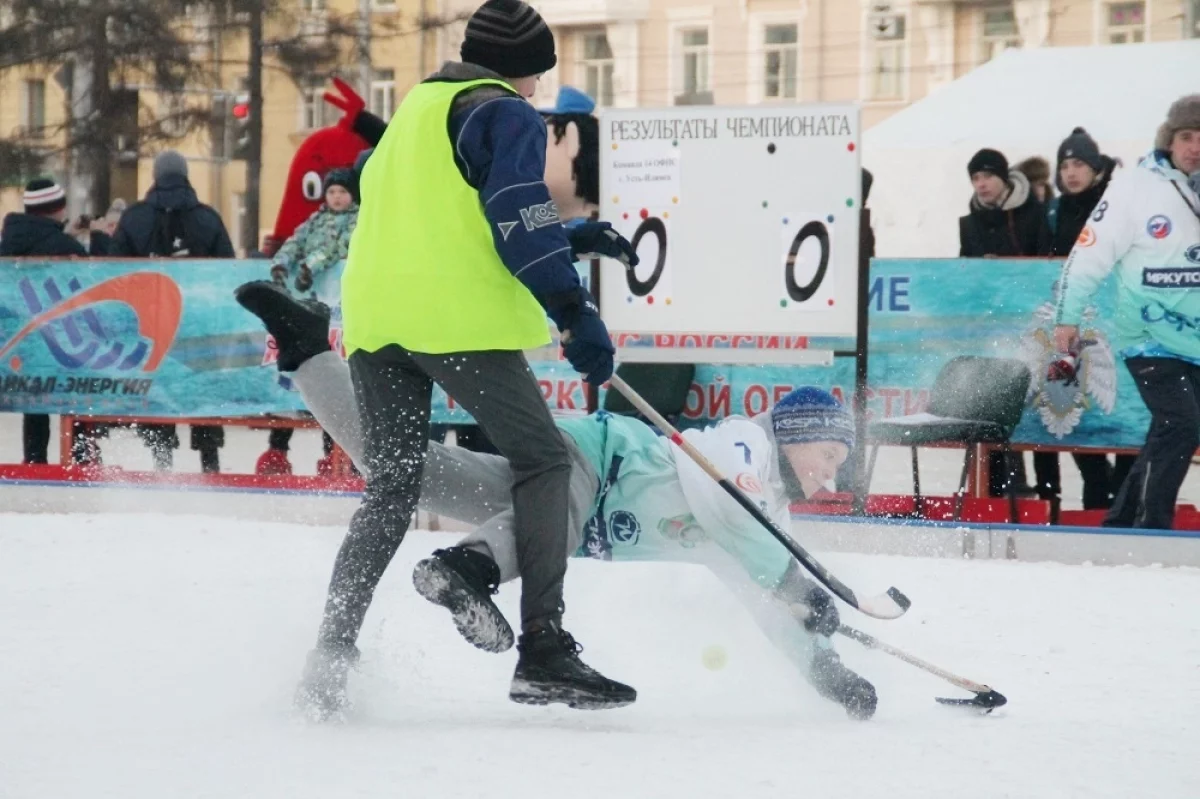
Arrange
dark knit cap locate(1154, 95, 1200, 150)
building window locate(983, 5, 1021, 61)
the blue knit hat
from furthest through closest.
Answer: building window locate(983, 5, 1021, 61), dark knit cap locate(1154, 95, 1200, 150), the blue knit hat

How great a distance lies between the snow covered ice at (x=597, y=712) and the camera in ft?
12.6

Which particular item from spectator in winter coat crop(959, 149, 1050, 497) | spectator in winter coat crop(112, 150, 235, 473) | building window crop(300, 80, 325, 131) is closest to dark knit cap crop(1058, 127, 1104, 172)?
spectator in winter coat crop(959, 149, 1050, 497)

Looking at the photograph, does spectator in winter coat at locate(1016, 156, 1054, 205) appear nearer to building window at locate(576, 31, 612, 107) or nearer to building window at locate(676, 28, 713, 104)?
building window at locate(676, 28, 713, 104)

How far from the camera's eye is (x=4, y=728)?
4191 mm

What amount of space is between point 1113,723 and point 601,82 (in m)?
34.6

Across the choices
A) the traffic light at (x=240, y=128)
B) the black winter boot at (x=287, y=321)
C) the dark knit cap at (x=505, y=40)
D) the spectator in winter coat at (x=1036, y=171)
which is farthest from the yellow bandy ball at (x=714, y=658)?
the traffic light at (x=240, y=128)

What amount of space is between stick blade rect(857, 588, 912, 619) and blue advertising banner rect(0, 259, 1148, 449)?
11.9 ft

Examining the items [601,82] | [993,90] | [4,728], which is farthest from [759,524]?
[601,82]

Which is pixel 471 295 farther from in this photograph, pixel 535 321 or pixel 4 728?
pixel 4 728

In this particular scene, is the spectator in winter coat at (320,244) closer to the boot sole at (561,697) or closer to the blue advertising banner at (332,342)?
the blue advertising banner at (332,342)

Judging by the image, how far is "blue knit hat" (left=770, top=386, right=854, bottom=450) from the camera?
4.78m

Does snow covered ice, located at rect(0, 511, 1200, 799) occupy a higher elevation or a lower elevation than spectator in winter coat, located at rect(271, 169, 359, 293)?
lower

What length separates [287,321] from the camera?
456 centimetres

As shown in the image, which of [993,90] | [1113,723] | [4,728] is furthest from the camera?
[993,90]
